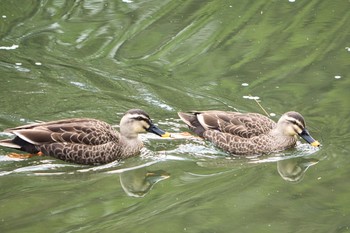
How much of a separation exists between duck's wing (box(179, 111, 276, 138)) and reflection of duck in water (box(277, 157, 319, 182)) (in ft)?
1.74

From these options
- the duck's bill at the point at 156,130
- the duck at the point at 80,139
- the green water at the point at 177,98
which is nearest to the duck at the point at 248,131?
the green water at the point at 177,98

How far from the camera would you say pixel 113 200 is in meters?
9.36

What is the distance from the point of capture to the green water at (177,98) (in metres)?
9.09

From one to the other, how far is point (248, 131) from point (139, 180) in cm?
159

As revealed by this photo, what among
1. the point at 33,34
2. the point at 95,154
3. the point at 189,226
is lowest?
the point at 189,226

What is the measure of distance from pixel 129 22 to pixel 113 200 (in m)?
5.54

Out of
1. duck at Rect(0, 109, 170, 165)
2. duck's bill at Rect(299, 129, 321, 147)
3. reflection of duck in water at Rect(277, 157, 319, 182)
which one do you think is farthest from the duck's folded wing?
duck at Rect(0, 109, 170, 165)

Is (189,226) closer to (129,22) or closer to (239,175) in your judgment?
(239,175)

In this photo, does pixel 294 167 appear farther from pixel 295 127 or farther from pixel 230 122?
pixel 230 122

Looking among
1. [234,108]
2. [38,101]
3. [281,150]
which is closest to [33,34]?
[38,101]

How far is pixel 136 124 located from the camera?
1066 centimetres

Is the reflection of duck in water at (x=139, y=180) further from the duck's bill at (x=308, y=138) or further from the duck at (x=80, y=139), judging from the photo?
the duck's bill at (x=308, y=138)

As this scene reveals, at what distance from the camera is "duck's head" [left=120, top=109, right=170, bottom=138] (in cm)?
1062

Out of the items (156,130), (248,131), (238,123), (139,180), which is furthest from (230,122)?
(139,180)
